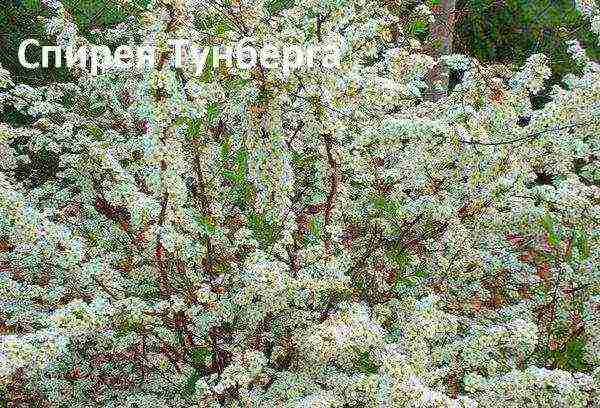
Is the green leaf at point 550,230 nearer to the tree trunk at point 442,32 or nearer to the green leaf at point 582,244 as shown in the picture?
the green leaf at point 582,244

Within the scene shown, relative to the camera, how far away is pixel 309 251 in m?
3.08

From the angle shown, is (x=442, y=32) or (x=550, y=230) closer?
(x=550, y=230)

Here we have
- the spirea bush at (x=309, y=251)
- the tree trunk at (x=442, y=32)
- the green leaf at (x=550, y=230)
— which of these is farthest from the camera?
the tree trunk at (x=442, y=32)

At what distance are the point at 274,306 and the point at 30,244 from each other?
39.6 inches

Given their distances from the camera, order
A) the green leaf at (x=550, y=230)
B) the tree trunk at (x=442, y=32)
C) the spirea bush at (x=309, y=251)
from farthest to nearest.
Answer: the tree trunk at (x=442, y=32) → the green leaf at (x=550, y=230) → the spirea bush at (x=309, y=251)

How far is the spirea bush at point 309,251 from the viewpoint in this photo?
2658 millimetres

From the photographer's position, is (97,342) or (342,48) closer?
(342,48)

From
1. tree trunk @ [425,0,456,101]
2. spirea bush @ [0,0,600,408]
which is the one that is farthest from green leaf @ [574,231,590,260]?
tree trunk @ [425,0,456,101]

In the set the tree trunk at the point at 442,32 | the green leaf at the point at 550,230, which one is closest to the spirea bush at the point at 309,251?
the green leaf at the point at 550,230

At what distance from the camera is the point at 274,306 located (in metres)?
2.90

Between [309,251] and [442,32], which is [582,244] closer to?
[309,251]

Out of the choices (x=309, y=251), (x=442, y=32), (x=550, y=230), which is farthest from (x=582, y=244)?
(x=442, y=32)

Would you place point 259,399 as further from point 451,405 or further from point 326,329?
point 451,405

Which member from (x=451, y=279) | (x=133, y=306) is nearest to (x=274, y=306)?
(x=133, y=306)
